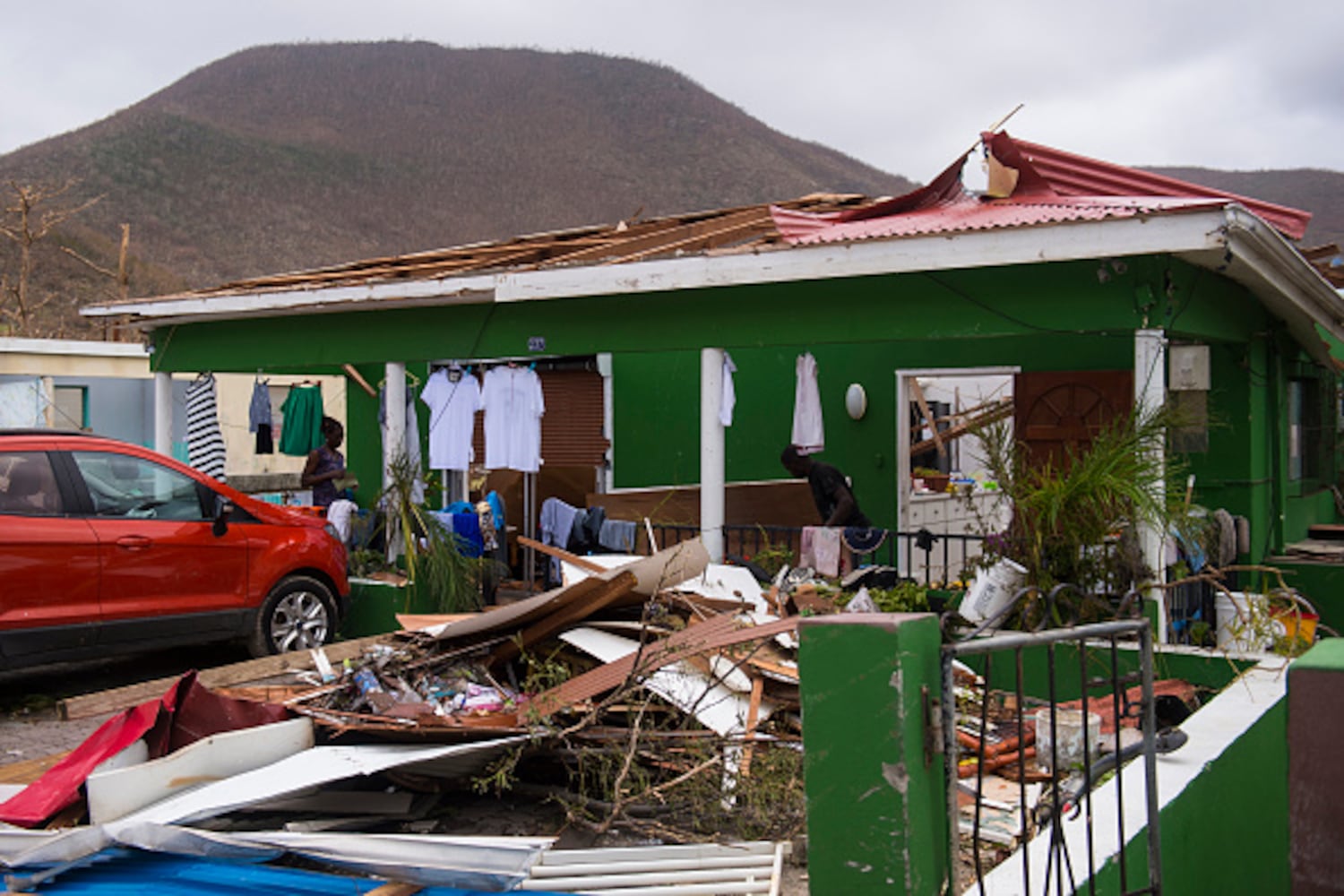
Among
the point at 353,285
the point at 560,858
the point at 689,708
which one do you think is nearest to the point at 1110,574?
the point at 689,708

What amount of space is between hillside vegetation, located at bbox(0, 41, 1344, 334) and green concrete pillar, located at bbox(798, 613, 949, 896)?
43.0 m

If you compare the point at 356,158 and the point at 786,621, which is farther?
the point at 356,158

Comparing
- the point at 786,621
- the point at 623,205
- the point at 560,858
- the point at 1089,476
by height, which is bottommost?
the point at 560,858

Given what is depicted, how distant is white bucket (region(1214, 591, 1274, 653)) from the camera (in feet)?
24.6

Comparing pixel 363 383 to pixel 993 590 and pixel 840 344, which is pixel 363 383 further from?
pixel 993 590

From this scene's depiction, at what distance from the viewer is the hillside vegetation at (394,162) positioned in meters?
59.6

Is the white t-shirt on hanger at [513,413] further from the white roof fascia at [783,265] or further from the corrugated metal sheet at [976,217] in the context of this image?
the corrugated metal sheet at [976,217]

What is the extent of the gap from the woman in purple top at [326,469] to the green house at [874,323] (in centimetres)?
82

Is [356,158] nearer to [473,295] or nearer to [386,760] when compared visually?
[473,295]

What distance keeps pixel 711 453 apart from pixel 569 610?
2.82 meters

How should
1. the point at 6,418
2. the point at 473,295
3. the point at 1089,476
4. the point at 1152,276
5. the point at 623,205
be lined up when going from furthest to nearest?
the point at 623,205, the point at 6,418, the point at 473,295, the point at 1152,276, the point at 1089,476

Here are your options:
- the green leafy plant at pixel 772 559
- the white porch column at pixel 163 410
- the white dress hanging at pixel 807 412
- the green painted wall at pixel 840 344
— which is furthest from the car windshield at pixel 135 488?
the white dress hanging at pixel 807 412

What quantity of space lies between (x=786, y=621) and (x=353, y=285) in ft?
21.0

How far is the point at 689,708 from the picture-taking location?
246 inches
